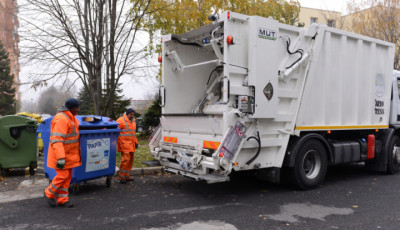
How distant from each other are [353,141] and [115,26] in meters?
6.02

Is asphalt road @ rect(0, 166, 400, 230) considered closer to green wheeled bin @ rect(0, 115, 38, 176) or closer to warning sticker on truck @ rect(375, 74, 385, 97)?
green wheeled bin @ rect(0, 115, 38, 176)

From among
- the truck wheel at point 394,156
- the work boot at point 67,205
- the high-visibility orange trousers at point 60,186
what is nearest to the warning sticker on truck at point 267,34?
the high-visibility orange trousers at point 60,186

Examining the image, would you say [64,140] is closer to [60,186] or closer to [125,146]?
[60,186]

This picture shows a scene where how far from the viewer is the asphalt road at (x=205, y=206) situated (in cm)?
399

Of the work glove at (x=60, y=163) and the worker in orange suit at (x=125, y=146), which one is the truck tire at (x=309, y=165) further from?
the work glove at (x=60, y=163)

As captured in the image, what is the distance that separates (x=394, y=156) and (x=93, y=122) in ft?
20.1

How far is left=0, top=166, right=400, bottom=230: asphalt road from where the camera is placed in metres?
3.99

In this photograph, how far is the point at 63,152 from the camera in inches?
175

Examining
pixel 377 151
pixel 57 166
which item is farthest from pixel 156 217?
pixel 377 151

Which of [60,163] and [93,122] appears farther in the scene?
[93,122]

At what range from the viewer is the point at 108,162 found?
5.61m

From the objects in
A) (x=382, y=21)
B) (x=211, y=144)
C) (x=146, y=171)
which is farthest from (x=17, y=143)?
(x=382, y=21)

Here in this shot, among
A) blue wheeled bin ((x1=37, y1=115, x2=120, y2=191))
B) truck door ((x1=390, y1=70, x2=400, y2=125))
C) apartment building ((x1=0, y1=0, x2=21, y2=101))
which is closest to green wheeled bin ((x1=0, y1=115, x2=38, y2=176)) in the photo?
blue wheeled bin ((x1=37, y1=115, x2=120, y2=191))

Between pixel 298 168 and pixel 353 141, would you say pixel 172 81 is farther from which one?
pixel 353 141
